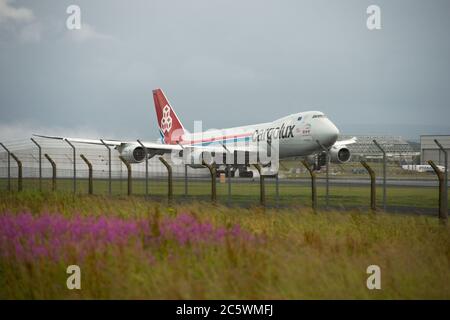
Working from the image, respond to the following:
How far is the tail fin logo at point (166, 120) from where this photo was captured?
6100 cm

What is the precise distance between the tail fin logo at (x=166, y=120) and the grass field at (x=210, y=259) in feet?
160

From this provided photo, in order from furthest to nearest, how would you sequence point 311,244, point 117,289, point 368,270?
point 311,244, point 368,270, point 117,289

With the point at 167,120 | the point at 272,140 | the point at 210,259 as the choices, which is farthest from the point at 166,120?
the point at 210,259

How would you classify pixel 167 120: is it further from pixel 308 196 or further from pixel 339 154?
pixel 308 196

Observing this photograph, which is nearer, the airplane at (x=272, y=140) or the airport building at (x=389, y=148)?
the airport building at (x=389, y=148)

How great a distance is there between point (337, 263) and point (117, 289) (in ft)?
9.69

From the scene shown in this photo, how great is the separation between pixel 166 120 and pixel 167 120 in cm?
16

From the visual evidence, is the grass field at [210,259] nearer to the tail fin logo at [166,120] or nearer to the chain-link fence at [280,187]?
the chain-link fence at [280,187]

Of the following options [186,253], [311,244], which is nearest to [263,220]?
[311,244]

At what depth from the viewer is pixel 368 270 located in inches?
334

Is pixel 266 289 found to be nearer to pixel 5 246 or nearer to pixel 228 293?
pixel 228 293

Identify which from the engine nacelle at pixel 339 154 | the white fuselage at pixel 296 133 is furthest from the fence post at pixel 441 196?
the engine nacelle at pixel 339 154

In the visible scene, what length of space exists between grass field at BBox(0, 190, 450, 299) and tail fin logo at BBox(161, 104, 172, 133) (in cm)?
4884

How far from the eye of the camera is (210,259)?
879 centimetres
